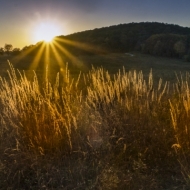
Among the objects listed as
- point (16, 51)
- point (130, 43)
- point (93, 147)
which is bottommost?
point (130, 43)

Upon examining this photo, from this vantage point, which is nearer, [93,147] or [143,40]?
[93,147]

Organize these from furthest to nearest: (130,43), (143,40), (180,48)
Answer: (143,40) < (130,43) < (180,48)

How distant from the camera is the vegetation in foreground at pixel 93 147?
3.88 metres

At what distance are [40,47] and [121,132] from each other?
2508 centimetres

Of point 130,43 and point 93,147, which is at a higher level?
point 93,147

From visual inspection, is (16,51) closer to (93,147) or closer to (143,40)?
(143,40)

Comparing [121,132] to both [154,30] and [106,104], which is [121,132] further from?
[154,30]

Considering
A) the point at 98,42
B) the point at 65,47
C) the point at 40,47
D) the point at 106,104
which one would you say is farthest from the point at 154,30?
the point at 106,104

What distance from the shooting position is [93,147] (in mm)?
4266

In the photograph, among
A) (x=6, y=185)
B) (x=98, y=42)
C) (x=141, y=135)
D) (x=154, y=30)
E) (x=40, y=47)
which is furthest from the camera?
(x=154, y=30)

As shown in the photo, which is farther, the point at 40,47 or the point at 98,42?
the point at 98,42

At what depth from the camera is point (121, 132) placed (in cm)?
448

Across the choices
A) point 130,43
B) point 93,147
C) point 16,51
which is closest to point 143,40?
point 130,43

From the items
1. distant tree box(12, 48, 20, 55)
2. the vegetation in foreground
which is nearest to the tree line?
distant tree box(12, 48, 20, 55)
